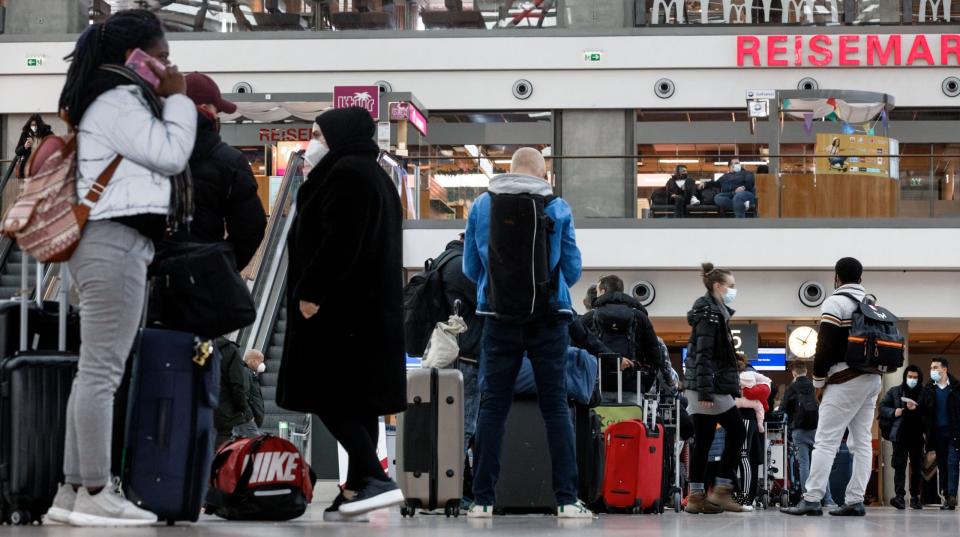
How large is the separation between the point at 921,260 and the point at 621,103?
5.58 m

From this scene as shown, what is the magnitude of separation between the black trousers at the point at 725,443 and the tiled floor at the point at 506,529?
196cm

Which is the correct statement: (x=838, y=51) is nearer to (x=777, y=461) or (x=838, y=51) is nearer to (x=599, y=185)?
(x=599, y=185)

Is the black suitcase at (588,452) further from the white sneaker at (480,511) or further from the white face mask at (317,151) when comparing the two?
the white face mask at (317,151)

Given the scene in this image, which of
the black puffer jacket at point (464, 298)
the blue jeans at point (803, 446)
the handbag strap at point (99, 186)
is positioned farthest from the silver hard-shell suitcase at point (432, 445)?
the blue jeans at point (803, 446)

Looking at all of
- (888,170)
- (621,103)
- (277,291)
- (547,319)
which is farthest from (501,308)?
(621,103)

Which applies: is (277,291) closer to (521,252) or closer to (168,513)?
(521,252)

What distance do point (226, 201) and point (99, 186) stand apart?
2.81 ft

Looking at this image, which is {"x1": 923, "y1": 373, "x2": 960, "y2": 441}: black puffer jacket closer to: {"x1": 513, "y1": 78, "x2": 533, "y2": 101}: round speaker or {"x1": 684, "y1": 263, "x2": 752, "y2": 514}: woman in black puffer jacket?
{"x1": 684, "y1": 263, "x2": 752, "y2": 514}: woman in black puffer jacket

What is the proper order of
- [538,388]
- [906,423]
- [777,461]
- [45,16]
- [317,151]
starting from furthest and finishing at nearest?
[45,16] < [906,423] < [777,461] < [538,388] < [317,151]

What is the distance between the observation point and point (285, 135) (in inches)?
957

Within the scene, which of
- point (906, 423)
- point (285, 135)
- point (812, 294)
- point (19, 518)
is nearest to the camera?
point (19, 518)

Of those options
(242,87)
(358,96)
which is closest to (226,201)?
(358,96)

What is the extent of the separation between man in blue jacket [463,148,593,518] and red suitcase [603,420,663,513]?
1722mm

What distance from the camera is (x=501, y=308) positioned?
697cm
